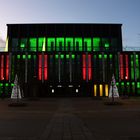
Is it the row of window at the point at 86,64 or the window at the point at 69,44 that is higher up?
the window at the point at 69,44

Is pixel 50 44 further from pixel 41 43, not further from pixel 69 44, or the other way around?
pixel 69 44

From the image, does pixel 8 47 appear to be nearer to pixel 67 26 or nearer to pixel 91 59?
pixel 67 26

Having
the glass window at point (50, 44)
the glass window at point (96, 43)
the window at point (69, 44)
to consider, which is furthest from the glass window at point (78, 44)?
the glass window at point (50, 44)

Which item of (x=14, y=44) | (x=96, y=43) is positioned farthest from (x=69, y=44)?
(x=14, y=44)

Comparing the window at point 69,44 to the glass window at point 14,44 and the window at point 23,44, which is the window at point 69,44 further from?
the glass window at point 14,44

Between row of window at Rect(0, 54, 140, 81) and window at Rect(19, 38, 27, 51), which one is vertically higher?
window at Rect(19, 38, 27, 51)

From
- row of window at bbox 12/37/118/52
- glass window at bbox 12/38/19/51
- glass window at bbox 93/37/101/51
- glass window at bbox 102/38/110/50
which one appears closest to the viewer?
row of window at bbox 12/37/118/52

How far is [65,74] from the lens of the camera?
68.8 metres

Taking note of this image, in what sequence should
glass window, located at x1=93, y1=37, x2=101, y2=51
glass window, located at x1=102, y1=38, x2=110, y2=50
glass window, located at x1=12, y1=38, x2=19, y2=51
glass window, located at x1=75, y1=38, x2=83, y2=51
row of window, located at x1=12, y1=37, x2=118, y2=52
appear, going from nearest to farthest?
glass window, located at x1=75, y1=38, x2=83, y2=51
row of window, located at x1=12, y1=37, x2=118, y2=52
glass window, located at x1=93, y1=37, x2=101, y2=51
glass window, located at x1=102, y1=38, x2=110, y2=50
glass window, located at x1=12, y1=38, x2=19, y2=51

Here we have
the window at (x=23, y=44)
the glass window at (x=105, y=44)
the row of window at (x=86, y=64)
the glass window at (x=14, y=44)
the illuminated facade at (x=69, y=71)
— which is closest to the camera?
the illuminated facade at (x=69, y=71)

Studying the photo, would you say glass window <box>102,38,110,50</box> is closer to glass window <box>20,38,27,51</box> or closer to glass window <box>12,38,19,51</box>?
glass window <box>20,38,27,51</box>

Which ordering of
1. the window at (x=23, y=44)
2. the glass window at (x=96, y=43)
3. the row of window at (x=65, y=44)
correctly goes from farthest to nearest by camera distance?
the window at (x=23, y=44) → the glass window at (x=96, y=43) → the row of window at (x=65, y=44)

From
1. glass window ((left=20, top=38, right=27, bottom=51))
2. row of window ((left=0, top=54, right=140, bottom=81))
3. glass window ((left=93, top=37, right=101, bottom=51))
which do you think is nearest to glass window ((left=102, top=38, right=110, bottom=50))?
glass window ((left=93, top=37, right=101, bottom=51))

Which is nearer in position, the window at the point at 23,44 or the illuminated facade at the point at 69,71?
the illuminated facade at the point at 69,71
